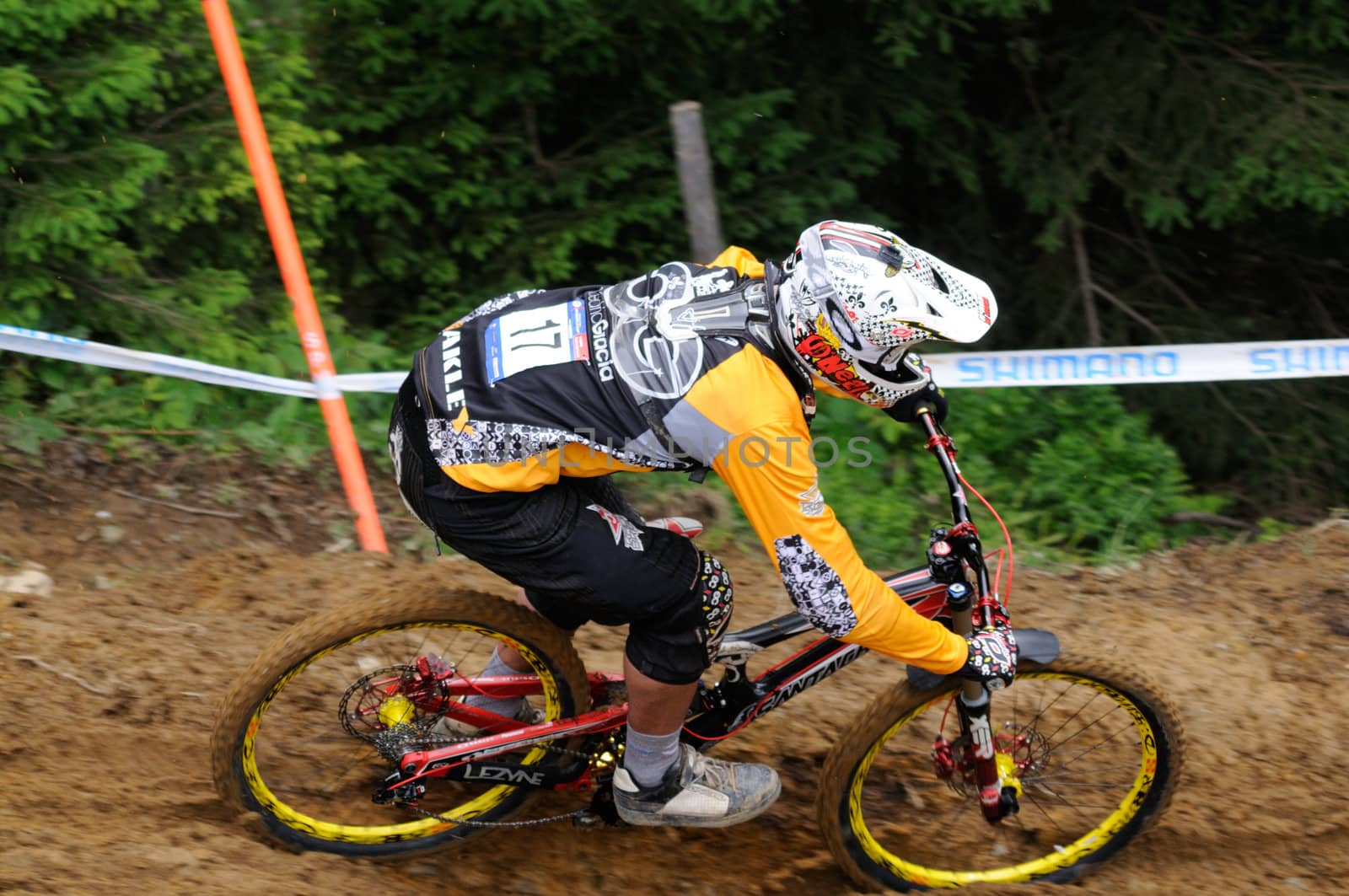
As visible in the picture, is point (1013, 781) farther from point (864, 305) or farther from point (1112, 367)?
point (1112, 367)

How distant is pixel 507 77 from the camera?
6840 millimetres

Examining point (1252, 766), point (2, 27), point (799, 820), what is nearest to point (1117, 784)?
point (1252, 766)

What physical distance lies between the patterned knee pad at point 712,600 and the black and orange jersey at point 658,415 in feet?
1.10

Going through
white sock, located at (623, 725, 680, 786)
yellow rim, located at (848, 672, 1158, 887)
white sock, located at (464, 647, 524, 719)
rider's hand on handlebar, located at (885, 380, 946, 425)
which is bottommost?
yellow rim, located at (848, 672, 1158, 887)

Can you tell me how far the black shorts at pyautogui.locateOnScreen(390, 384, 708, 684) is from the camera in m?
3.23

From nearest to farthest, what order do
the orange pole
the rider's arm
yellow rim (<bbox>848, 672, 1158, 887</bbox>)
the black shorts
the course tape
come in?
the rider's arm
the black shorts
yellow rim (<bbox>848, 672, 1158, 887</bbox>)
the orange pole
the course tape

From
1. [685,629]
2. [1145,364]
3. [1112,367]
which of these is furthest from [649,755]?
[1145,364]

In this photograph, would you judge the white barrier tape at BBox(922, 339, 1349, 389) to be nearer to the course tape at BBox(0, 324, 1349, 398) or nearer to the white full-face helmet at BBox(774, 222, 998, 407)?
the course tape at BBox(0, 324, 1349, 398)

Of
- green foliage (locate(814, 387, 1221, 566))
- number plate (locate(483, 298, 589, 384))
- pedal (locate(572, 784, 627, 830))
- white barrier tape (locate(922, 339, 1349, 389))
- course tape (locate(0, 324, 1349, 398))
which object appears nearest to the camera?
number plate (locate(483, 298, 589, 384))

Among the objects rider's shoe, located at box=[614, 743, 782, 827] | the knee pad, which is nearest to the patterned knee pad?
the knee pad

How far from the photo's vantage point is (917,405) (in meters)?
3.34

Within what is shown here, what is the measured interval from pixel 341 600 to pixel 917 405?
2794mm

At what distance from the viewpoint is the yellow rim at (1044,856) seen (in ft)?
11.8

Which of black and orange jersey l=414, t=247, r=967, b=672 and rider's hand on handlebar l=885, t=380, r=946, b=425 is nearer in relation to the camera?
black and orange jersey l=414, t=247, r=967, b=672
